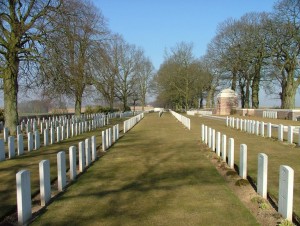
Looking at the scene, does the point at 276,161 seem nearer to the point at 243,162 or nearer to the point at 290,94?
the point at 243,162

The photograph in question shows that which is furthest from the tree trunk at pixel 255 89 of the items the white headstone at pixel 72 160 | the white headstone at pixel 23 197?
the white headstone at pixel 23 197

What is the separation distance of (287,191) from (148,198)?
2471 millimetres

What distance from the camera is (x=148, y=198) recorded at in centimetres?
647

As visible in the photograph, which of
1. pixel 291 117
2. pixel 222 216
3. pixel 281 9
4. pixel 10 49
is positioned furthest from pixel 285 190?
pixel 281 9

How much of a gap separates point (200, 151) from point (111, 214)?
795 centimetres

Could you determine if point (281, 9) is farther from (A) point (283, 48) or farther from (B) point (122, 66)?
(B) point (122, 66)

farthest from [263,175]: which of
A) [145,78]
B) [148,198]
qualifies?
[145,78]

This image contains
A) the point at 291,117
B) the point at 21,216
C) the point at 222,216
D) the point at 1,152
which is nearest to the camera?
the point at 21,216

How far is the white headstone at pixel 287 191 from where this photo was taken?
5.10 metres

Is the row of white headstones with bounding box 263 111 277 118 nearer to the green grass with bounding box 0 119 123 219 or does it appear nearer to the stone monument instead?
the stone monument

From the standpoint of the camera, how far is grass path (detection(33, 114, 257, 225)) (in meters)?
5.35

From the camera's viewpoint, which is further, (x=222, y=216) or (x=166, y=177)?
(x=166, y=177)

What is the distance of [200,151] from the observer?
516 inches

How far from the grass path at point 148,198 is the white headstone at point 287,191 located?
0.49m
